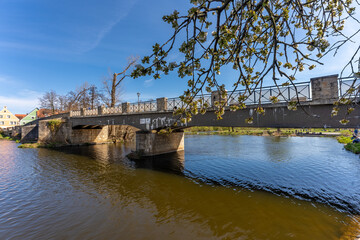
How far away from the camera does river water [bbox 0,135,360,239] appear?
561cm

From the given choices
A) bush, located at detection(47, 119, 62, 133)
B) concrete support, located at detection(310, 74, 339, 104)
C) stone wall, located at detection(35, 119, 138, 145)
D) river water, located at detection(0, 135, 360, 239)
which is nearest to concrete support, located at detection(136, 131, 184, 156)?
river water, located at detection(0, 135, 360, 239)

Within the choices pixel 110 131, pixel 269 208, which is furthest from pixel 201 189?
pixel 110 131

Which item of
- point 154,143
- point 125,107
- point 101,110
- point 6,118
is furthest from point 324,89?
point 6,118

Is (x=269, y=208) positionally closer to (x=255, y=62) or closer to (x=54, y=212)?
(x=255, y=62)

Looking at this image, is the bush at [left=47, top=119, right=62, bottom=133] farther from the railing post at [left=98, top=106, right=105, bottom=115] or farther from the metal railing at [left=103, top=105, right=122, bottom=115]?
the metal railing at [left=103, top=105, right=122, bottom=115]

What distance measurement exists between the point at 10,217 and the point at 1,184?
16.7 ft

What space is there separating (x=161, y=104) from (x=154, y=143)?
14.3ft

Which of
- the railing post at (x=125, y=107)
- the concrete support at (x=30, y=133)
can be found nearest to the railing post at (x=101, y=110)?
the railing post at (x=125, y=107)

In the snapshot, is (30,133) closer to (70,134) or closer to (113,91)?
(70,134)

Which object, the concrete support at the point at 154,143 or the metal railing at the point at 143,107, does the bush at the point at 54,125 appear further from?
the concrete support at the point at 154,143

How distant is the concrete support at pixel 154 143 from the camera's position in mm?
17344

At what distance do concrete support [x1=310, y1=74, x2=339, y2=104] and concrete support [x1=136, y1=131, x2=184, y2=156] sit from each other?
13.0 meters

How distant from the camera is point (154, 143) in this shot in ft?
58.4

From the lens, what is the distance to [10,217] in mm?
6426
